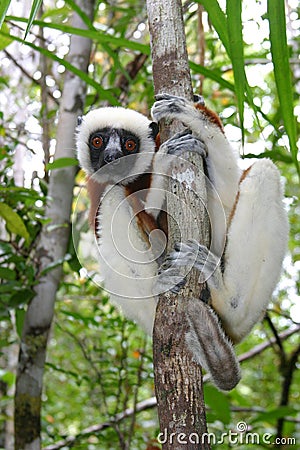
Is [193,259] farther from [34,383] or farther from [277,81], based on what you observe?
[34,383]

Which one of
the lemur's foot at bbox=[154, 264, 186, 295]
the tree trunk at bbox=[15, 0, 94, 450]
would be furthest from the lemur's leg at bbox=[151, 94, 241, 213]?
the tree trunk at bbox=[15, 0, 94, 450]

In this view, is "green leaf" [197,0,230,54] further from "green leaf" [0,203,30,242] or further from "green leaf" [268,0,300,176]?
"green leaf" [0,203,30,242]

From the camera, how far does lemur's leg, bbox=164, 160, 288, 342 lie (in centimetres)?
276

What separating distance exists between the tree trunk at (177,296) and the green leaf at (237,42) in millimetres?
259

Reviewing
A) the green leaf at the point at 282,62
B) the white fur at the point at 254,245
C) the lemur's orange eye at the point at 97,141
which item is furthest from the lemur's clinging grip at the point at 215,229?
the green leaf at the point at 282,62

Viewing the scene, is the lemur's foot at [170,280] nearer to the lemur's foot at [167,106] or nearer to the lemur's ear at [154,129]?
the lemur's foot at [167,106]

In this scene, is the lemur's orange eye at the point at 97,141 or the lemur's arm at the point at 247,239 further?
the lemur's orange eye at the point at 97,141

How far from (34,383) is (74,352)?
3838mm

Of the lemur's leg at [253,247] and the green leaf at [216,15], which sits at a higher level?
the green leaf at [216,15]

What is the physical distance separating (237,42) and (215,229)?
4.01ft

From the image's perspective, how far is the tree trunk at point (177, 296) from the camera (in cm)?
164

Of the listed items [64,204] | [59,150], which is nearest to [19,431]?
[64,204]

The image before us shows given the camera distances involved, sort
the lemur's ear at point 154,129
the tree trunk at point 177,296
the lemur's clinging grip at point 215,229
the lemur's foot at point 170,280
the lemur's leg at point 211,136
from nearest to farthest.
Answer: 1. the tree trunk at point 177,296
2. the lemur's foot at point 170,280
3. the lemur's leg at point 211,136
4. the lemur's clinging grip at point 215,229
5. the lemur's ear at point 154,129

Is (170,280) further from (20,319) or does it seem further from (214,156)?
(20,319)
